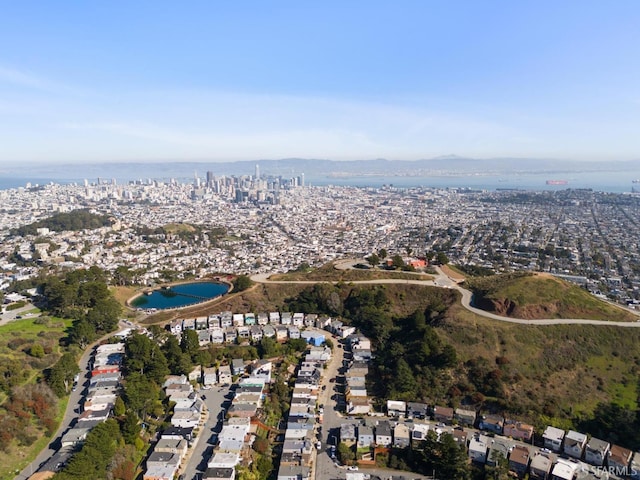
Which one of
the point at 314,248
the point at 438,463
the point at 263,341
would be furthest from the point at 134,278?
the point at 438,463

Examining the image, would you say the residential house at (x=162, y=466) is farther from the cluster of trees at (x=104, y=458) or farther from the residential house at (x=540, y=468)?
the residential house at (x=540, y=468)

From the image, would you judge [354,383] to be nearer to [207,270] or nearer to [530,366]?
[530,366]

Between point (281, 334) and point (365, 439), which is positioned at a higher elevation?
point (281, 334)

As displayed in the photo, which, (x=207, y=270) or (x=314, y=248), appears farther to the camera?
(x=314, y=248)

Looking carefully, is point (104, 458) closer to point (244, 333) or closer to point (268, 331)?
point (244, 333)

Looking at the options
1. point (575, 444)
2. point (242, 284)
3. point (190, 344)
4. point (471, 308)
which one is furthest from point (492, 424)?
point (242, 284)

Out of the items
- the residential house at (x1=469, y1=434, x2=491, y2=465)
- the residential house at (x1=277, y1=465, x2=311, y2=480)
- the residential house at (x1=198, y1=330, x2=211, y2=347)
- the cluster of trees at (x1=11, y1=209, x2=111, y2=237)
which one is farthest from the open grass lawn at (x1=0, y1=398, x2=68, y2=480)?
the cluster of trees at (x1=11, y1=209, x2=111, y2=237)

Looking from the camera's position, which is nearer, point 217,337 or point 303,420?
point 303,420
